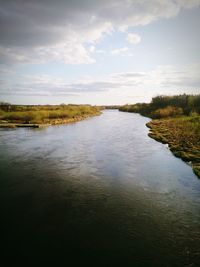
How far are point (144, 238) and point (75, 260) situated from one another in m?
3.12

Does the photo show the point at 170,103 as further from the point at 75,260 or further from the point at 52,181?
the point at 75,260

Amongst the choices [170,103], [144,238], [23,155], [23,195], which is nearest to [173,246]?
[144,238]

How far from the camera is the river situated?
9.38m

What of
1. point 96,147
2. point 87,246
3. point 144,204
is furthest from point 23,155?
point 87,246

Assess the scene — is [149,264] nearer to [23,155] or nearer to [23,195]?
[23,195]

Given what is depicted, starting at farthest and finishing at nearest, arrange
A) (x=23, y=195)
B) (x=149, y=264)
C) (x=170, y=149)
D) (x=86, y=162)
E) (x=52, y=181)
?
1. (x=170, y=149)
2. (x=86, y=162)
3. (x=52, y=181)
4. (x=23, y=195)
5. (x=149, y=264)

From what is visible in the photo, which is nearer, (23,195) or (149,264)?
(149,264)

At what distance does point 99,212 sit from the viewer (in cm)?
1272

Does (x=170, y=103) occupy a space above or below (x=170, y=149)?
above

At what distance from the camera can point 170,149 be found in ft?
95.0

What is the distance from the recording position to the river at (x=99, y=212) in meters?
9.38

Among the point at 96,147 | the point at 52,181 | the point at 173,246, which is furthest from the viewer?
the point at 96,147

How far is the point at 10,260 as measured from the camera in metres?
9.01

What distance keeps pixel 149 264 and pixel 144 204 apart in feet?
16.3
